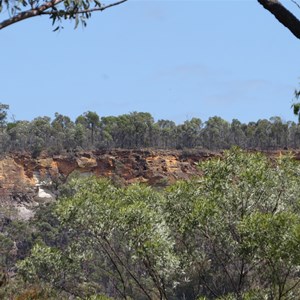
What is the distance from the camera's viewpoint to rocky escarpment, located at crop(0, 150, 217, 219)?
3231 inches

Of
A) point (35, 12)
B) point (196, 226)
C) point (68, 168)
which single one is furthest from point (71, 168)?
point (35, 12)

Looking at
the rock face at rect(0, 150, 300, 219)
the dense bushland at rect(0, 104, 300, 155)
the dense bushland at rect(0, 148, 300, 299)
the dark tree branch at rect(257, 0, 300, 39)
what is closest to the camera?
the dark tree branch at rect(257, 0, 300, 39)

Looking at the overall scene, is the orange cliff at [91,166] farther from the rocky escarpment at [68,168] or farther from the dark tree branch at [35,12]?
the dark tree branch at [35,12]

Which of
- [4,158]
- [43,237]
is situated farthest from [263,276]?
[4,158]

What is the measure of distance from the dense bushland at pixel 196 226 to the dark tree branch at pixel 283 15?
757 centimetres

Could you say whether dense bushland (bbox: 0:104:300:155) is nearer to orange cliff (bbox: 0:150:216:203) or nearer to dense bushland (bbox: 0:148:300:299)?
orange cliff (bbox: 0:150:216:203)

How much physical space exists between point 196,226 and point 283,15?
957cm

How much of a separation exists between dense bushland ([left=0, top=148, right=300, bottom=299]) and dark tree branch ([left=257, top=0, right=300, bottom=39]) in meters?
7.57

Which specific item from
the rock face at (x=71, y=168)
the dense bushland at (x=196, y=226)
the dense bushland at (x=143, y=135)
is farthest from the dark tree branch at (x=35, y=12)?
the dense bushland at (x=143, y=135)

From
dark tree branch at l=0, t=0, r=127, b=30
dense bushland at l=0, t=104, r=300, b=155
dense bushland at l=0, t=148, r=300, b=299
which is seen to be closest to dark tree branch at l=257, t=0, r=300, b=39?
dark tree branch at l=0, t=0, r=127, b=30

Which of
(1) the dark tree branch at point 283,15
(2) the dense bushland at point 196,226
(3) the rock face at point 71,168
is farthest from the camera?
(3) the rock face at point 71,168

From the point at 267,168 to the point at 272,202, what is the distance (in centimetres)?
70

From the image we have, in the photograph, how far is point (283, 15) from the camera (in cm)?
634

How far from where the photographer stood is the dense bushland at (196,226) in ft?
47.0
